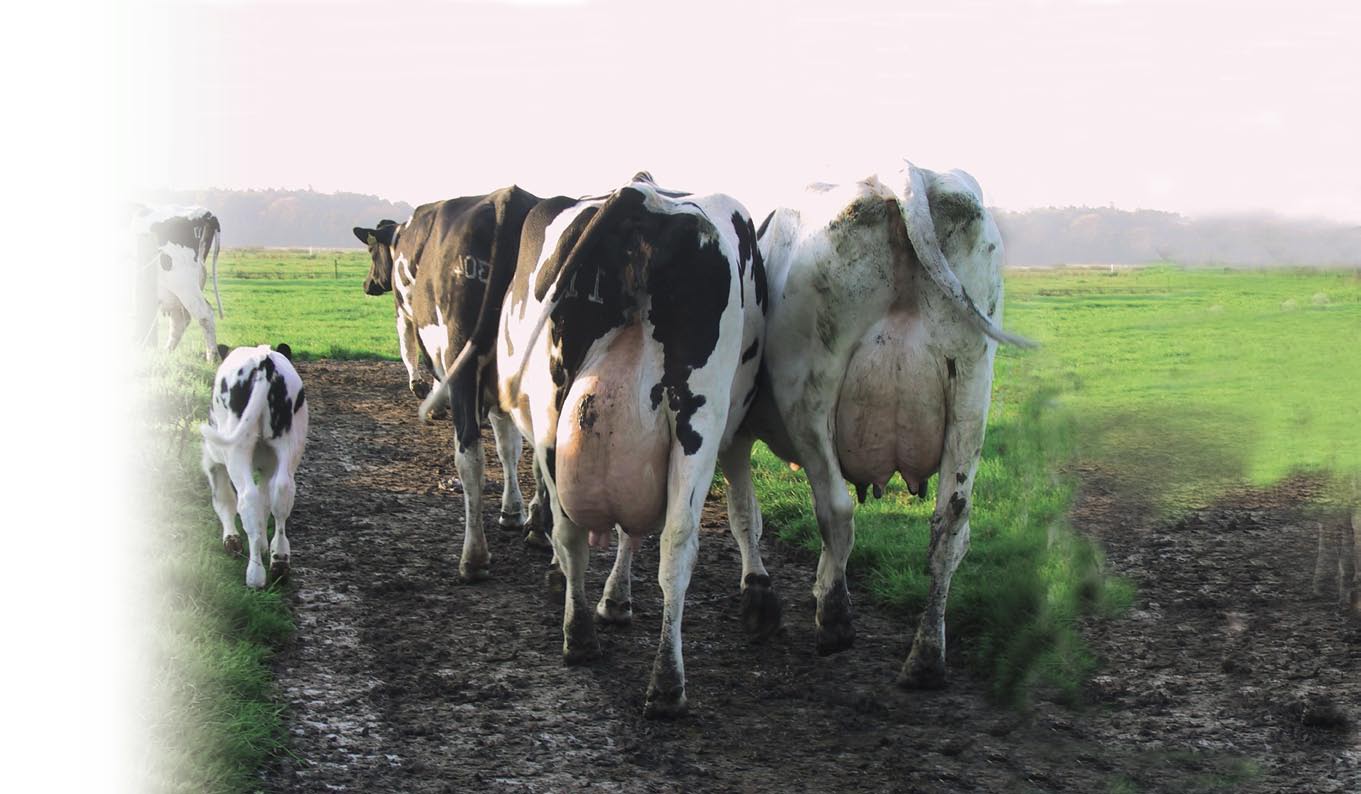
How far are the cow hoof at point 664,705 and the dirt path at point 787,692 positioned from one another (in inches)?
3.3

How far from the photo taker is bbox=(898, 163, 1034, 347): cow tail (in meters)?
5.82

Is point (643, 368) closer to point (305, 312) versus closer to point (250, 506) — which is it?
point (250, 506)

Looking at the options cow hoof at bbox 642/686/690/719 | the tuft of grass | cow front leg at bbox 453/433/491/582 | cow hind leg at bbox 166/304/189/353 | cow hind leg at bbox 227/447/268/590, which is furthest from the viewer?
cow hind leg at bbox 166/304/189/353

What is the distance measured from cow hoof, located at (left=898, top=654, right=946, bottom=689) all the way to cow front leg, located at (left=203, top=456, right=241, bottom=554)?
4.37m

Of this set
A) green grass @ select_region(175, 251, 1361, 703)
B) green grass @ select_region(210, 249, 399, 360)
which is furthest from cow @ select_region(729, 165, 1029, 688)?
green grass @ select_region(210, 249, 399, 360)

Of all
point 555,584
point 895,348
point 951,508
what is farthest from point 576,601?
point 895,348

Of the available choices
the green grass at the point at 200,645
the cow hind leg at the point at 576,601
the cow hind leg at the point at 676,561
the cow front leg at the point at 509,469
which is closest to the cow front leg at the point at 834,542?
the cow hind leg at the point at 676,561

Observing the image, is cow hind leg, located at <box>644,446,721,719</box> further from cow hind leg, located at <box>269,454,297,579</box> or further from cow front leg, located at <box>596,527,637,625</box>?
cow hind leg, located at <box>269,454,297,579</box>

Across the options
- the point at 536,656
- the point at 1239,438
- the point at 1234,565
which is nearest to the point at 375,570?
the point at 536,656

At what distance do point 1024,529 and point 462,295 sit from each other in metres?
4.08

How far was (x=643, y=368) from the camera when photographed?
5680mm

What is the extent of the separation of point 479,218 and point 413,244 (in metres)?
1.05

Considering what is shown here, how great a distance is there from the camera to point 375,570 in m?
8.06

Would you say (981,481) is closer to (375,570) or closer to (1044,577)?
(1044,577)
